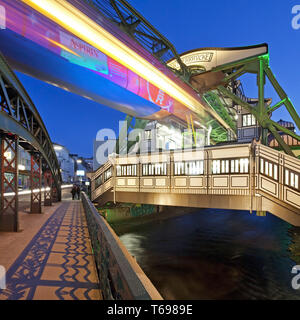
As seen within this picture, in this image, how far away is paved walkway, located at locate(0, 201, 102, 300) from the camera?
12.9 ft

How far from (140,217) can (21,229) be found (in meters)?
13.0

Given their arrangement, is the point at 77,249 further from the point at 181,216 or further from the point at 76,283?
the point at 181,216

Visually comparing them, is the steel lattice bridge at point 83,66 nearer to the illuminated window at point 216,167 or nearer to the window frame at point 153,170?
the illuminated window at point 216,167

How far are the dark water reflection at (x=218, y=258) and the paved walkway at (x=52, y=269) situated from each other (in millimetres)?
4410

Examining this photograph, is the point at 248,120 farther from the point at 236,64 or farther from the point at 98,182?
the point at 98,182

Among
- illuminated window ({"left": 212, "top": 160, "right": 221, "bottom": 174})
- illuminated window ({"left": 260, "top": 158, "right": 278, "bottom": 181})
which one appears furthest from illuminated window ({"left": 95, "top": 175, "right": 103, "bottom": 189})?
illuminated window ({"left": 260, "top": 158, "right": 278, "bottom": 181})

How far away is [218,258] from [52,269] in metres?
9.40

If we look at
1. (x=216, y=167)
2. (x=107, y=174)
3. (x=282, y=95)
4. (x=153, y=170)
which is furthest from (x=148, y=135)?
(x=216, y=167)

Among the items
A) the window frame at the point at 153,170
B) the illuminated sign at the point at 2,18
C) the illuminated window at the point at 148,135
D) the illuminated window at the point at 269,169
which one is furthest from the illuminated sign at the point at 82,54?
the illuminated window at the point at 148,135

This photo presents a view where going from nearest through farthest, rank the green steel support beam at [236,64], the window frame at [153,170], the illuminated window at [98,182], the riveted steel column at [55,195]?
1. the window frame at [153,170]
2. the green steel support beam at [236,64]
3. the illuminated window at [98,182]
4. the riveted steel column at [55,195]

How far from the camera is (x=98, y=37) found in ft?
33.6

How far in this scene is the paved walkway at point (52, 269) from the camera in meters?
3.94
